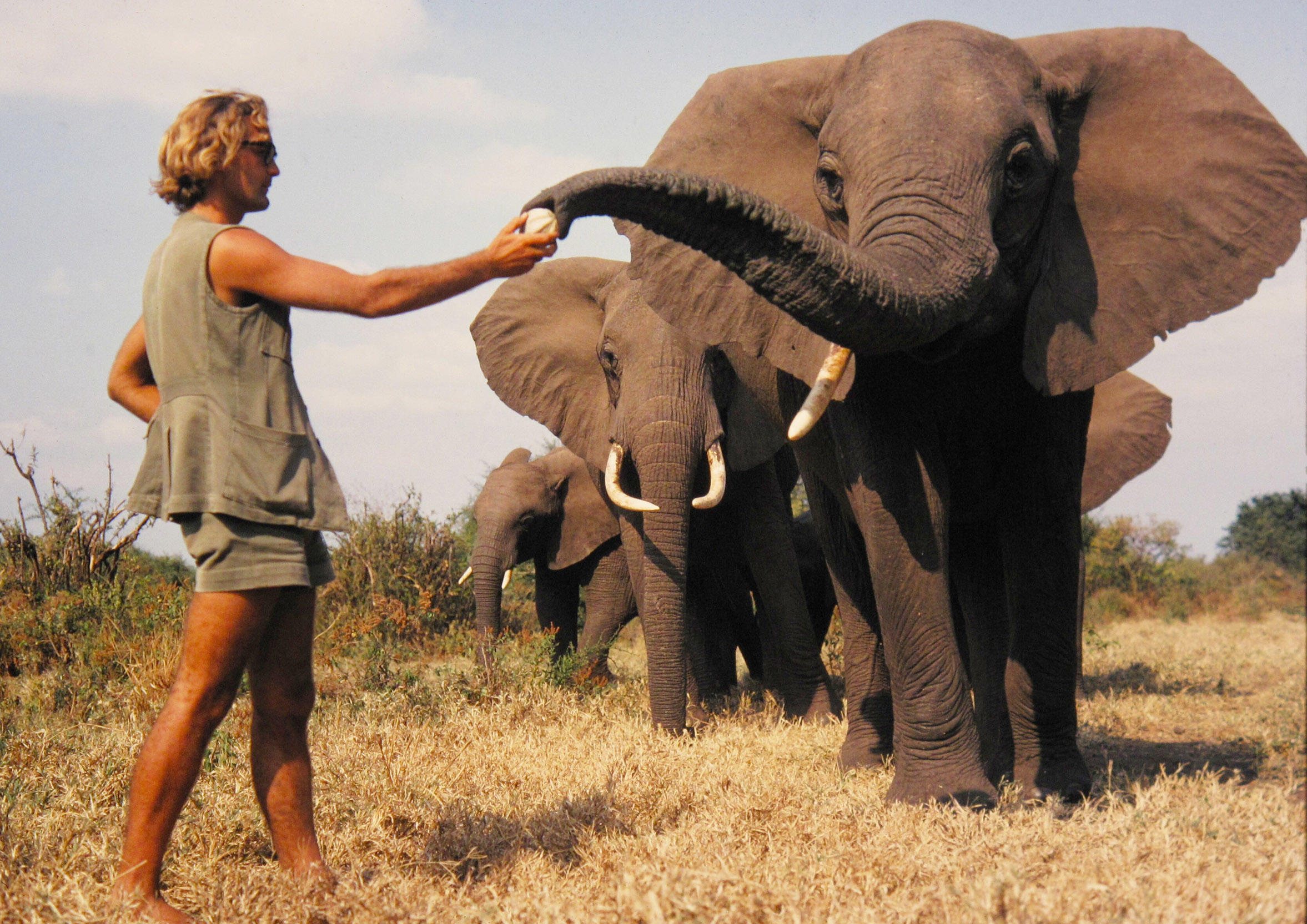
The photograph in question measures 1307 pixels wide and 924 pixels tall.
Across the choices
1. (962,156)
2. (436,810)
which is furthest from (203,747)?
(962,156)

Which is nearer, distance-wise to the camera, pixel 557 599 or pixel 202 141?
pixel 202 141

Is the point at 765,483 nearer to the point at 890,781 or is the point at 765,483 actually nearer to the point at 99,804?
the point at 890,781

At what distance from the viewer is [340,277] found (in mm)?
3082

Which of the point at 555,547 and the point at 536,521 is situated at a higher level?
the point at 536,521

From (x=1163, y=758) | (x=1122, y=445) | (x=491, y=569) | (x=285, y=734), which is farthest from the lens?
(x=491, y=569)

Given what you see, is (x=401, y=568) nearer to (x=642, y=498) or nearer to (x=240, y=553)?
(x=642, y=498)

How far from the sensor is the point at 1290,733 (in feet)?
10.9

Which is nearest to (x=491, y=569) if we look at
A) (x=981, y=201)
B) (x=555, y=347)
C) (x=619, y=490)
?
(x=555, y=347)

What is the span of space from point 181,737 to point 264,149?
1480 millimetres

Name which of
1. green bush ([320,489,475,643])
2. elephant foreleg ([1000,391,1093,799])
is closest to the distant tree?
elephant foreleg ([1000,391,1093,799])

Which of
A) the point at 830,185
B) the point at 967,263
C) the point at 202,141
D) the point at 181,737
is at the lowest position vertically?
the point at 181,737

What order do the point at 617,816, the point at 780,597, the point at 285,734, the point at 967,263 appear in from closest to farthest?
the point at 285,734
the point at 967,263
the point at 617,816
the point at 780,597

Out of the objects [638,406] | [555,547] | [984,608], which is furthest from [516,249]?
[555,547]

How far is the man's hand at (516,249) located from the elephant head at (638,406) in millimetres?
3915
